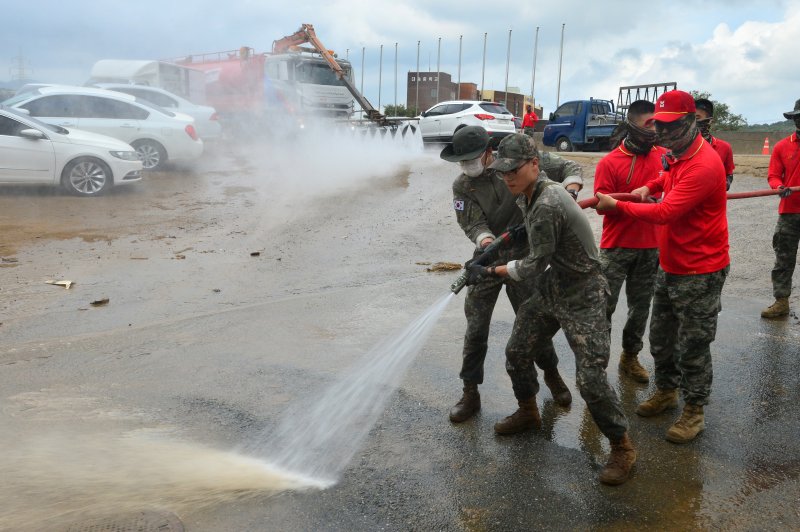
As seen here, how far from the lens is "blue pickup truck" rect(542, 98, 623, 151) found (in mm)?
21217

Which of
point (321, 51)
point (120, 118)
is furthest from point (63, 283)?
point (321, 51)

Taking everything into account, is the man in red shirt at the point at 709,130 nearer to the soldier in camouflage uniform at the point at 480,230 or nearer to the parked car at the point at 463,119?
the soldier in camouflage uniform at the point at 480,230

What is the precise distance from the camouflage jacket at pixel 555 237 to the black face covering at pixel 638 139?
151 cm

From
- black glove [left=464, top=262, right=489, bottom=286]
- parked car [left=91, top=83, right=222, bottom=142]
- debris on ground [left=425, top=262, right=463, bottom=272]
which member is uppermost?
parked car [left=91, top=83, right=222, bottom=142]

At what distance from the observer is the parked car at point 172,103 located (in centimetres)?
1520

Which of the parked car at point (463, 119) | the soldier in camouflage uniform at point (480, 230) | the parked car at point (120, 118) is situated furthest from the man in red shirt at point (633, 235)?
the parked car at point (463, 119)

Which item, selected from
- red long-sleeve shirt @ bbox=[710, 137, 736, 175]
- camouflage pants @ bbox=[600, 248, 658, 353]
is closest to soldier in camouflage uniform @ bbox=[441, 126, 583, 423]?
camouflage pants @ bbox=[600, 248, 658, 353]

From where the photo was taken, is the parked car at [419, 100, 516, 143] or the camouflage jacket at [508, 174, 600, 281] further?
the parked car at [419, 100, 516, 143]

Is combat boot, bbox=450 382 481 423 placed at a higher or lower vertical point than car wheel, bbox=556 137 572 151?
lower

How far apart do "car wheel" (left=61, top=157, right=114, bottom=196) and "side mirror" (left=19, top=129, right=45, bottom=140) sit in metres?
0.65

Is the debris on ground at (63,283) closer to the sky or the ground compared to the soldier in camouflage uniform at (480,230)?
closer to the ground

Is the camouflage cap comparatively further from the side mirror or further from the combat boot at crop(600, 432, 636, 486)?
the side mirror

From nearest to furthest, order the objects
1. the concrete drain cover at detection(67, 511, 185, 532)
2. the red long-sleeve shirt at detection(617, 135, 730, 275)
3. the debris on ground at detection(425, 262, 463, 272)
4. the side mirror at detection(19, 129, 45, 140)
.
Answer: the concrete drain cover at detection(67, 511, 185, 532) → the red long-sleeve shirt at detection(617, 135, 730, 275) → the debris on ground at detection(425, 262, 463, 272) → the side mirror at detection(19, 129, 45, 140)

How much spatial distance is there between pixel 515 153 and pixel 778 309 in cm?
418
